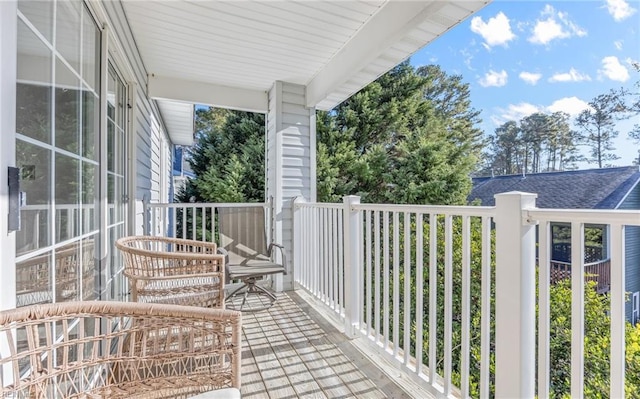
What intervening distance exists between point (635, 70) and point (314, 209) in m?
14.0

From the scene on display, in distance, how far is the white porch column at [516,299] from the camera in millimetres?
1307

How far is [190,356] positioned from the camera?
112 cm

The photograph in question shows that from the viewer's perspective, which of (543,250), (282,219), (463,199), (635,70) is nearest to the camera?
(543,250)

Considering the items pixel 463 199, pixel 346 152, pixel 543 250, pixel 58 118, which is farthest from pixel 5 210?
pixel 463 199

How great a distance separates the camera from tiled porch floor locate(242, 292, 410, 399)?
6.34 feet

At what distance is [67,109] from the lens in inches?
58.1

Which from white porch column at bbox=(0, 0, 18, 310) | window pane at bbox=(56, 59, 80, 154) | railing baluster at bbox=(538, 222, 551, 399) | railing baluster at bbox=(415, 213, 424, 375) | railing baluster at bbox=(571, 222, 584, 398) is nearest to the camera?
white porch column at bbox=(0, 0, 18, 310)

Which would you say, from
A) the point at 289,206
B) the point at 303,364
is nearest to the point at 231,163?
the point at 289,206

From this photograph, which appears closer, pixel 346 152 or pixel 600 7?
pixel 346 152

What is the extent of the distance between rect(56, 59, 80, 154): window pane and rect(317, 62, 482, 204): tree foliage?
259 inches

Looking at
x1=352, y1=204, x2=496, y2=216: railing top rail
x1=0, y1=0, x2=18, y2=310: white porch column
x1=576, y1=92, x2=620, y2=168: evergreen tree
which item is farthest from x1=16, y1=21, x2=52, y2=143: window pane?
x1=576, y1=92, x2=620, y2=168: evergreen tree

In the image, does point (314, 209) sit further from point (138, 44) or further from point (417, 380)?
point (138, 44)

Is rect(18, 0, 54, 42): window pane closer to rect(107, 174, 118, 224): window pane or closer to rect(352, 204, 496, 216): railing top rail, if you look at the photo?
rect(107, 174, 118, 224): window pane

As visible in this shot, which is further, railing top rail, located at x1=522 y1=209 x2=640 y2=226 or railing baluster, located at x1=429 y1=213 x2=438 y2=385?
railing baluster, located at x1=429 y1=213 x2=438 y2=385
